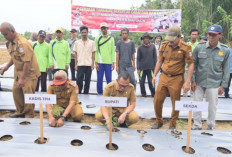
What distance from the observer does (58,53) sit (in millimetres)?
4473

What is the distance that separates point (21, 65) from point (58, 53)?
1397 mm

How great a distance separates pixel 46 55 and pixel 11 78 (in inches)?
99.5

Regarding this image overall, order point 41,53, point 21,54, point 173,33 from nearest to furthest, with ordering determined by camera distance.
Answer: point 173,33, point 21,54, point 41,53

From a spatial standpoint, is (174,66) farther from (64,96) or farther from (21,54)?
(21,54)

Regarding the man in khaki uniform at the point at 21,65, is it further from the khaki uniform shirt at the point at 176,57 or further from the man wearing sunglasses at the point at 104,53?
the khaki uniform shirt at the point at 176,57

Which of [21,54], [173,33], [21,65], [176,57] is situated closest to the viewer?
[173,33]

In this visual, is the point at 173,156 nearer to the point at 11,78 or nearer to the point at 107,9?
the point at 11,78

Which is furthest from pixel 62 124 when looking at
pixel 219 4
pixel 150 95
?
pixel 219 4

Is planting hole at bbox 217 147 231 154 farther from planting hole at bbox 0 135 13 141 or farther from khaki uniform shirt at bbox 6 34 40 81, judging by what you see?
khaki uniform shirt at bbox 6 34 40 81

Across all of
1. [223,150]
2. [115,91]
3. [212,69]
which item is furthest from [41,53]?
[223,150]

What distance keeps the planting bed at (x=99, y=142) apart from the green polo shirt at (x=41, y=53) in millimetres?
2102

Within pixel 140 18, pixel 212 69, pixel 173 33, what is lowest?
pixel 212 69

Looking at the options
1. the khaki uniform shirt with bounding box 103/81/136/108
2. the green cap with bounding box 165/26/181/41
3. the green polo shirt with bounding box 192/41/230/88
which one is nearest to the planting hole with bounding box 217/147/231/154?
the green polo shirt with bounding box 192/41/230/88

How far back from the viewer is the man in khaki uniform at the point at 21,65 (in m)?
2.99
